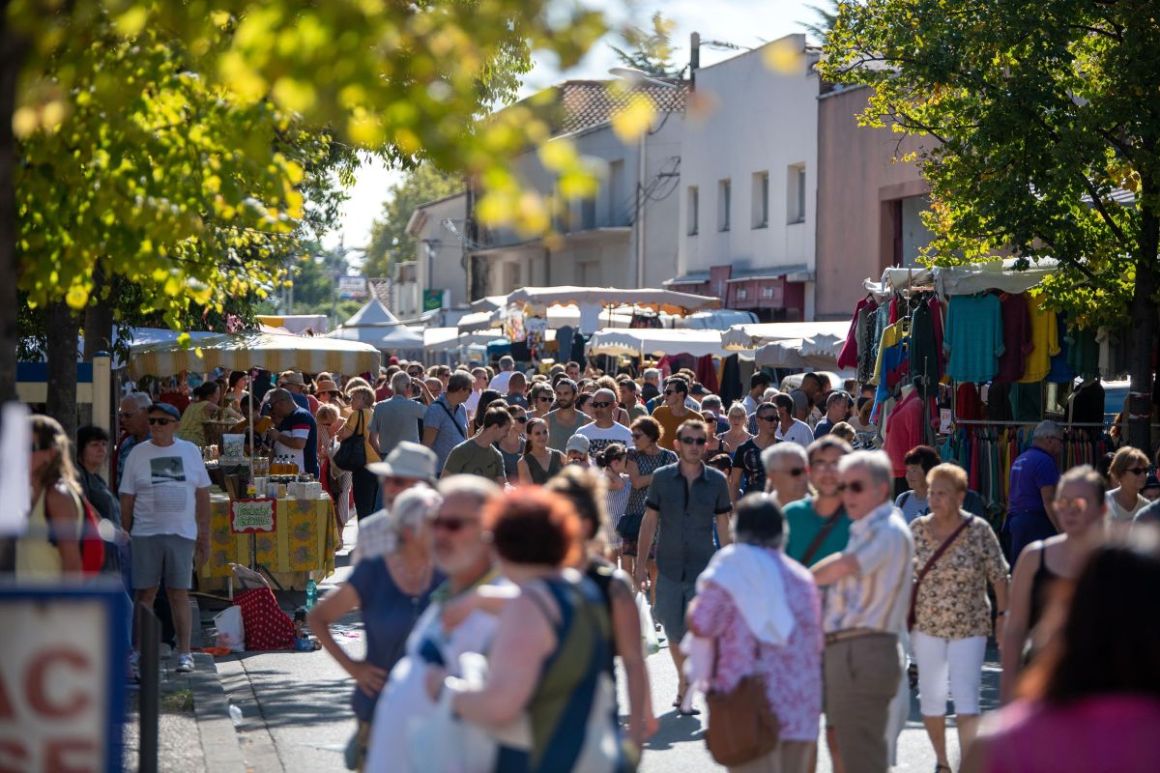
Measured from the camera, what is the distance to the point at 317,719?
1077 centimetres

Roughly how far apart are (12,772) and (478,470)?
911cm

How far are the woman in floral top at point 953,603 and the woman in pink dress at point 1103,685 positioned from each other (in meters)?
5.41

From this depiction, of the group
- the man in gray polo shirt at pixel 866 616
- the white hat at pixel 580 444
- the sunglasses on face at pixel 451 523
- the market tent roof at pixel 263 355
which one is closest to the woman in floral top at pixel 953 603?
the man in gray polo shirt at pixel 866 616

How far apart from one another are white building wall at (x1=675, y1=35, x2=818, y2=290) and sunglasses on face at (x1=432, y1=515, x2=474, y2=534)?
3011cm

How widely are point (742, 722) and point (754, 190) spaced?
34.0 m

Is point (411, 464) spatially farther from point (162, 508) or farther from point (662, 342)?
point (662, 342)

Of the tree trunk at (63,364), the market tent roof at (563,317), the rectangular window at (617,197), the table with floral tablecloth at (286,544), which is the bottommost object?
the table with floral tablecloth at (286,544)

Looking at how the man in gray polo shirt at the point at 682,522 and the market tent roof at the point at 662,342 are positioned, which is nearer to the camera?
the man in gray polo shirt at the point at 682,522

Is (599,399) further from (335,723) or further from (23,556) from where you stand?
A: (23,556)

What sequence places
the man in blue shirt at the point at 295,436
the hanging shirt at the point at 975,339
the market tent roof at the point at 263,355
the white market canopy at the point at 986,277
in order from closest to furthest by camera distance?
the white market canopy at the point at 986,277 < the hanging shirt at the point at 975,339 < the man in blue shirt at the point at 295,436 < the market tent roof at the point at 263,355

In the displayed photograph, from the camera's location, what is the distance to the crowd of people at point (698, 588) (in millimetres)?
3383

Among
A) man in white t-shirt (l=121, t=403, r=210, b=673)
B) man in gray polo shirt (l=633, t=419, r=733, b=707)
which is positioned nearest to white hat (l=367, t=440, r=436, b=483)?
man in gray polo shirt (l=633, t=419, r=733, b=707)

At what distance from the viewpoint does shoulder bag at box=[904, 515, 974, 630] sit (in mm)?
8719

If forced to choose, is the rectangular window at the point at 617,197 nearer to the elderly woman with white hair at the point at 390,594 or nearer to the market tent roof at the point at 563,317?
the market tent roof at the point at 563,317
